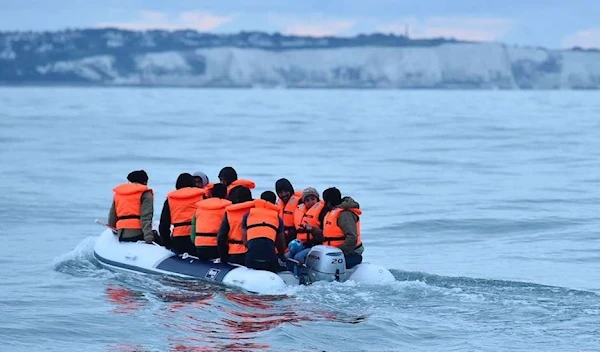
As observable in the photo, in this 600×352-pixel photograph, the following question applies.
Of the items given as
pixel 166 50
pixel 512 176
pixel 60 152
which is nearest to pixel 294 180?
pixel 512 176

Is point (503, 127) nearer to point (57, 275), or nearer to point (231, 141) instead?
point (231, 141)

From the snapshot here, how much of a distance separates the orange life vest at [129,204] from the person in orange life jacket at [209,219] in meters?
1.10

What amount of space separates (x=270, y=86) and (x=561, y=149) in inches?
5462

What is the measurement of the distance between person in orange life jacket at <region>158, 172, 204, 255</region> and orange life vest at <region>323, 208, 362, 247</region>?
1728 millimetres

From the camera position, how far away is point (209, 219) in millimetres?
14062

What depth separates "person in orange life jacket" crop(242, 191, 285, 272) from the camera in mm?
13602

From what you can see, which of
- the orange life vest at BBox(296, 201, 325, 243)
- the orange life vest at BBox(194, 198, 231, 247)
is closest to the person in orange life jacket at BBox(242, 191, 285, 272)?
the orange life vest at BBox(194, 198, 231, 247)

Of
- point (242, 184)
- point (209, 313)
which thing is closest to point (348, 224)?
point (242, 184)

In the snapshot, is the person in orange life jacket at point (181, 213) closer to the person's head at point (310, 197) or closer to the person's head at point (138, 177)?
the person's head at point (138, 177)

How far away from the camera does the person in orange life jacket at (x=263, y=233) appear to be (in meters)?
13.6

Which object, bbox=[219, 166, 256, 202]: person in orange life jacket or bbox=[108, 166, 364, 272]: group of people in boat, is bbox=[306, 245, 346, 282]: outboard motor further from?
bbox=[219, 166, 256, 202]: person in orange life jacket

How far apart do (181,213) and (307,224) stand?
165 centimetres

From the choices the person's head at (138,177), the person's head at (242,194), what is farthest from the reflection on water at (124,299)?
the person's head at (242,194)

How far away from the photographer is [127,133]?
176 ft
